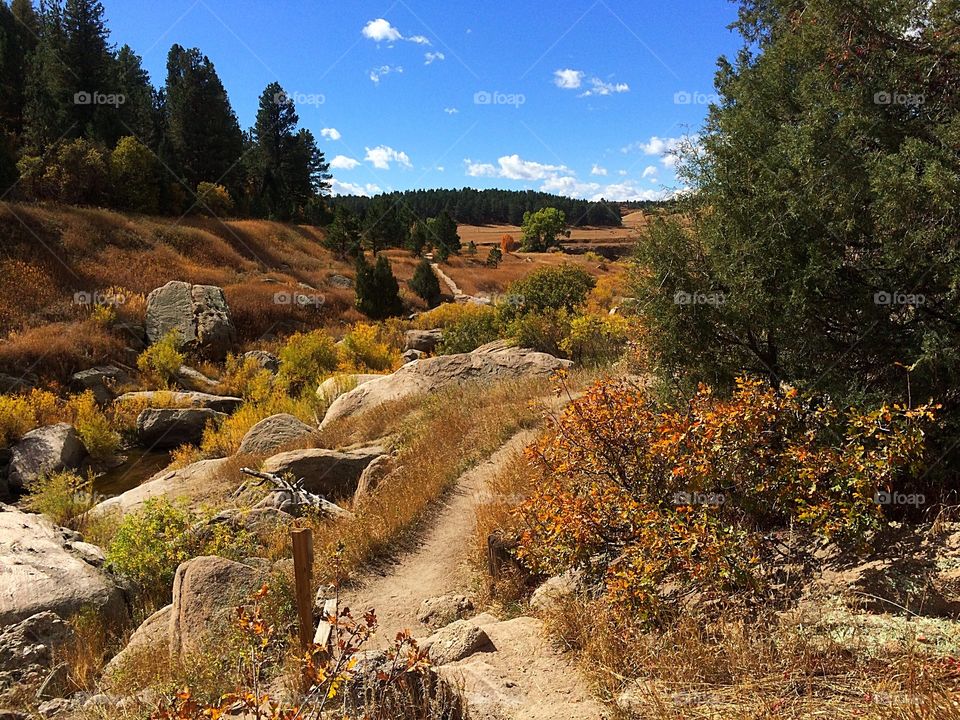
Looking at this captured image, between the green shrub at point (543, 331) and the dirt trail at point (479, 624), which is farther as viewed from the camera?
the green shrub at point (543, 331)

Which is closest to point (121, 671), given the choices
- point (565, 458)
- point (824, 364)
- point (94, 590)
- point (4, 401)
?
point (94, 590)

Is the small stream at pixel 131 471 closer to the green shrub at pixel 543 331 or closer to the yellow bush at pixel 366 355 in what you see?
the yellow bush at pixel 366 355

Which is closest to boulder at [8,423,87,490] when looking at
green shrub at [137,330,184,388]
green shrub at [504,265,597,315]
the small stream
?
the small stream

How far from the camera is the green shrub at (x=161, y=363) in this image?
2092 centimetres

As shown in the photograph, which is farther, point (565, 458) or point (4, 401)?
point (4, 401)

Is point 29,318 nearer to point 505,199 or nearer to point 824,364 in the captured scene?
point 824,364

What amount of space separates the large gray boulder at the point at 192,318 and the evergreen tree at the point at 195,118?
27.1m

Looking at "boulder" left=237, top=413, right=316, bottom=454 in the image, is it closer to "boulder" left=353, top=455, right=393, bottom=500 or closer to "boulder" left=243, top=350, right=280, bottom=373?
"boulder" left=353, top=455, right=393, bottom=500

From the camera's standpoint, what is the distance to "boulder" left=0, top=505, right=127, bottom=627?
5948 millimetres

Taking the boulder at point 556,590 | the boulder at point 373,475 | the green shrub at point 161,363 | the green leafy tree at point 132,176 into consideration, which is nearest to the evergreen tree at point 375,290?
the green shrub at point 161,363

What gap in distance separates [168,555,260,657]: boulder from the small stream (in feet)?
29.1

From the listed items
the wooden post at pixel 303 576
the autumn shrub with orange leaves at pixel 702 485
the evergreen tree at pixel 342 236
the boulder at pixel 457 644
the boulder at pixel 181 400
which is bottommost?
the boulder at pixel 181 400

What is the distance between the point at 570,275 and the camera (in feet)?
65.2

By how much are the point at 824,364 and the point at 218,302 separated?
2504 cm
